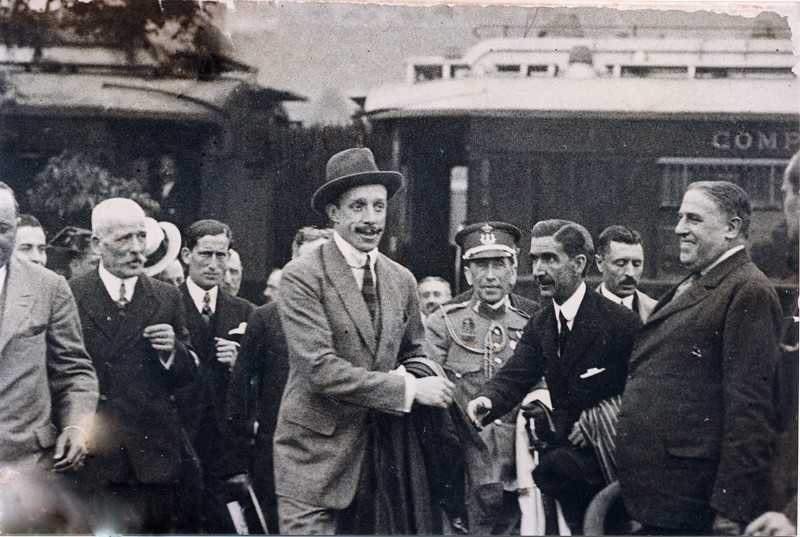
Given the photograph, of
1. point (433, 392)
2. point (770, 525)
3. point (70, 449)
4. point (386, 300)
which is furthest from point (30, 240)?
point (770, 525)

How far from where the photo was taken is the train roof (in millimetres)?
5895

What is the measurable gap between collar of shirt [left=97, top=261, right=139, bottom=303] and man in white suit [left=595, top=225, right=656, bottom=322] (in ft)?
7.65

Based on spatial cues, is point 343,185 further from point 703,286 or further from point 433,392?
point 703,286

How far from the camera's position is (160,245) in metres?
5.80

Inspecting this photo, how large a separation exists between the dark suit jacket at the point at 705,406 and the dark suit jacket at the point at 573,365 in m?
0.11

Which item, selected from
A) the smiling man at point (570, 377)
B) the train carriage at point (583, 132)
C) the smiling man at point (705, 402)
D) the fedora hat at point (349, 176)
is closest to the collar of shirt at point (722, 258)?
the smiling man at point (705, 402)

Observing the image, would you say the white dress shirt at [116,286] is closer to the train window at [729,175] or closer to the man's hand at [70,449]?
the man's hand at [70,449]

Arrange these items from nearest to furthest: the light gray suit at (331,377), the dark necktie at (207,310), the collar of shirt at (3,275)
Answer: the light gray suit at (331,377) → the collar of shirt at (3,275) → the dark necktie at (207,310)

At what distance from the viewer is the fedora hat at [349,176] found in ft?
18.8

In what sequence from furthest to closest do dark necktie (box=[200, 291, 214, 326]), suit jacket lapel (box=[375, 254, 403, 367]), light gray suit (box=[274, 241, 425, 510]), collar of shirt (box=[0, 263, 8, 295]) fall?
dark necktie (box=[200, 291, 214, 326]), collar of shirt (box=[0, 263, 8, 295]), suit jacket lapel (box=[375, 254, 403, 367]), light gray suit (box=[274, 241, 425, 510])

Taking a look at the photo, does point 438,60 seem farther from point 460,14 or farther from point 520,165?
point 520,165

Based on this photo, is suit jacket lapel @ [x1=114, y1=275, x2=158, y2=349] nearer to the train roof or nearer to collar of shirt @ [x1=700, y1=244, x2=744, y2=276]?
the train roof

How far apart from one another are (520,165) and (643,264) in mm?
798

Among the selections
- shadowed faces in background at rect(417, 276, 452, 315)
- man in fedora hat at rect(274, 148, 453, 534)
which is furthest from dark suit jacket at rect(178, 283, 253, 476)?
shadowed faces in background at rect(417, 276, 452, 315)
